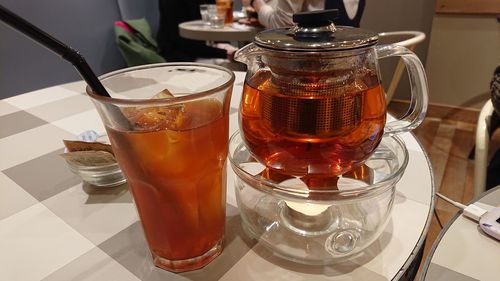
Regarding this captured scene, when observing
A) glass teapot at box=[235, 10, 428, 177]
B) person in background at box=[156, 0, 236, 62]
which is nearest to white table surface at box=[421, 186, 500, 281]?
glass teapot at box=[235, 10, 428, 177]

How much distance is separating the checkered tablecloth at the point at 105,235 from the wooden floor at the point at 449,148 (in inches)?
36.3

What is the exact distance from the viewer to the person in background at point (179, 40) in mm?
2217

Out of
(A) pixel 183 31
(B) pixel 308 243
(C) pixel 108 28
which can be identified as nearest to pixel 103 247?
(B) pixel 308 243

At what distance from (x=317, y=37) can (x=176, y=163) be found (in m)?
0.19

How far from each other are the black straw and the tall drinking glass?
0.06ft

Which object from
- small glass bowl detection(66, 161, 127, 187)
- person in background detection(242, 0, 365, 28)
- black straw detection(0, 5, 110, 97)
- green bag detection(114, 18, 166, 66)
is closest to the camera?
black straw detection(0, 5, 110, 97)

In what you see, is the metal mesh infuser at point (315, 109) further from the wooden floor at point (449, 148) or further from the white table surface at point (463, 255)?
the wooden floor at point (449, 148)

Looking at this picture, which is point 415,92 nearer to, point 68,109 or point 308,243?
point 308,243

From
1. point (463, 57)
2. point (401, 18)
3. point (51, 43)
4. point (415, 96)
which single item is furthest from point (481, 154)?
point (401, 18)

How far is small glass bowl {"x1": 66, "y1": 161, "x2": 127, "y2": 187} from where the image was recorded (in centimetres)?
51

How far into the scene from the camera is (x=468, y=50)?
6.68 ft

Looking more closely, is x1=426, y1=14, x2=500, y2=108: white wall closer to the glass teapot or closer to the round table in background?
the round table in background

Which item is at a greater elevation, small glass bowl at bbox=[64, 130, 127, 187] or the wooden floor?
small glass bowl at bbox=[64, 130, 127, 187]

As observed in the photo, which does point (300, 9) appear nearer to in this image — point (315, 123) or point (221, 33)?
point (221, 33)
